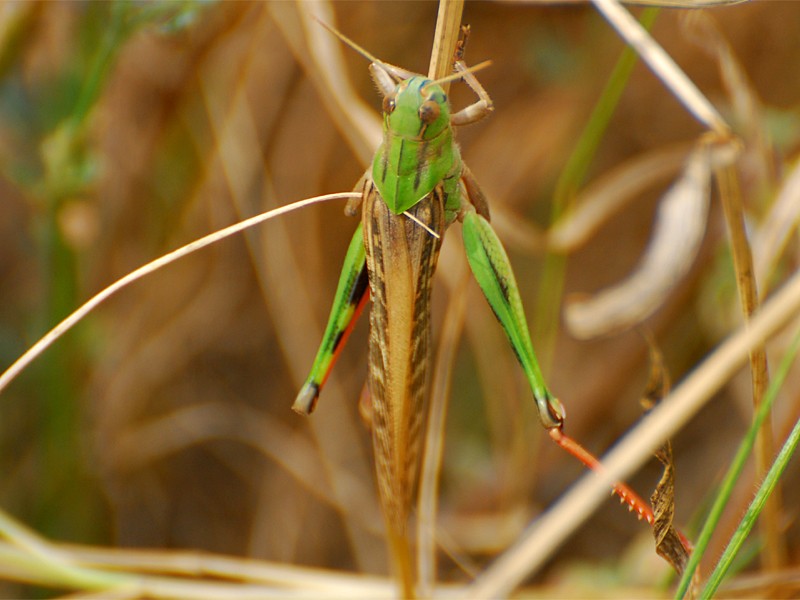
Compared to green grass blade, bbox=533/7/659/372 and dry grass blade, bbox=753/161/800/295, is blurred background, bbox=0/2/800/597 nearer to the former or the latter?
green grass blade, bbox=533/7/659/372

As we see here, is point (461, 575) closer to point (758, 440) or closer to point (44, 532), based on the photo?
point (44, 532)

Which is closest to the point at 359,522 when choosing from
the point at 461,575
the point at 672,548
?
the point at 461,575

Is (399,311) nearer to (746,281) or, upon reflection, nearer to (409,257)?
(409,257)

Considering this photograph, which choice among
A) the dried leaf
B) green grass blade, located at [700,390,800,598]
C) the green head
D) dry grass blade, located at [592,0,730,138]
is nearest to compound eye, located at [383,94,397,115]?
the green head

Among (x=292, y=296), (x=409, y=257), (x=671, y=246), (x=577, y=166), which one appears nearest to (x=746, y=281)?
(x=671, y=246)

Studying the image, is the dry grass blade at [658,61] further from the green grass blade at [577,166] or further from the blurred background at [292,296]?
the blurred background at [292,296]

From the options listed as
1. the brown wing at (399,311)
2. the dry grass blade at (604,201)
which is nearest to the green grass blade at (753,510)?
the brown wing at (399,311)

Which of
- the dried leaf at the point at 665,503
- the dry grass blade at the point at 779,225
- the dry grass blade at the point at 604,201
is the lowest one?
the dried leaf at the point at 665,503
